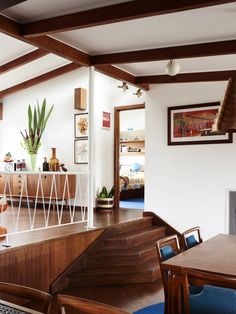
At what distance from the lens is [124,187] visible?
32.1ft

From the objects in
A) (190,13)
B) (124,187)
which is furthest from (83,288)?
(124,187)

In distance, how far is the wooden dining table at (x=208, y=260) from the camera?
223 cm

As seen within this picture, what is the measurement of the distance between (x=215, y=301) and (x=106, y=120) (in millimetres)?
5603

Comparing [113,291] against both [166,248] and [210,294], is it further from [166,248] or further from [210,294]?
[210,294]

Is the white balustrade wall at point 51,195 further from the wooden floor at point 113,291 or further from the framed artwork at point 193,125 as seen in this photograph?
the framed artwork at point 193,125

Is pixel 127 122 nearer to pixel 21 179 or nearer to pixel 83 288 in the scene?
pixel 21 179

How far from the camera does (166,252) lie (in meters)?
2.77

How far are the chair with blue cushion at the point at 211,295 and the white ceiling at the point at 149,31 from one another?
2.31m

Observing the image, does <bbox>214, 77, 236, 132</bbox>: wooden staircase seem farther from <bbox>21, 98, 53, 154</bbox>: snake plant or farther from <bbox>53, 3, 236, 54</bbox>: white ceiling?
<bbox>21, 98, 53, 154</bbox>: snake plant

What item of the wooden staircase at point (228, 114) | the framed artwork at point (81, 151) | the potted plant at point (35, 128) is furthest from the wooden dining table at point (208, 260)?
the potted plant at point (35, 128)

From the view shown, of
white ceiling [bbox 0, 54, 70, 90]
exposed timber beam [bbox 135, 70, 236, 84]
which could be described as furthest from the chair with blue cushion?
white ceiling [bbox 0, 54, 70, 90]

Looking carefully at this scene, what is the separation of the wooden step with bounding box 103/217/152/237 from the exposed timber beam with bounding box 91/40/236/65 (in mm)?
2327

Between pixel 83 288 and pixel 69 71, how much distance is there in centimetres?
423

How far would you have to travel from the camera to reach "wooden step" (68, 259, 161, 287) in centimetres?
433
